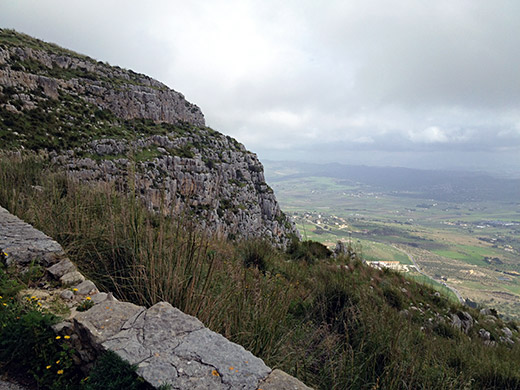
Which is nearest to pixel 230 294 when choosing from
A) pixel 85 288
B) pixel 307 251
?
pixel 85 288

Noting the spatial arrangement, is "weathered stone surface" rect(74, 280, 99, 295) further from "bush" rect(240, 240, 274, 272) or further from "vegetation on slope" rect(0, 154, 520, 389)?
"bush" rect(240, 240, 274, 272)

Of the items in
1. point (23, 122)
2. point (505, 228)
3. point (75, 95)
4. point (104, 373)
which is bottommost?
point (505, 228)

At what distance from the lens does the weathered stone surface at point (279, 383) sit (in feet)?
5.27

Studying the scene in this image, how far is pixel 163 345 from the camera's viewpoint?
1837 mm

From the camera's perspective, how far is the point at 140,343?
1.83 m

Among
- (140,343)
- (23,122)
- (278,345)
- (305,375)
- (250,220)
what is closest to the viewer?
(140,343)

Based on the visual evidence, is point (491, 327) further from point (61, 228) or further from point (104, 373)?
point (61, 228)

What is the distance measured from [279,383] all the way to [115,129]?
37659mm

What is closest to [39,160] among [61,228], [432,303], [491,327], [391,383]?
[61,228]

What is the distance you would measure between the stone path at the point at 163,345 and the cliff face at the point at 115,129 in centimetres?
1245

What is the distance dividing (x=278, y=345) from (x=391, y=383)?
1.11 meters

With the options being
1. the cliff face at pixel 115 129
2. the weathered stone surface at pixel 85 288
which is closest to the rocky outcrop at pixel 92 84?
the cliff face at pixel 115 129

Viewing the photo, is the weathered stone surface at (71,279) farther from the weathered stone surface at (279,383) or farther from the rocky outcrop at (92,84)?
the rocky outcrop at (92,84)

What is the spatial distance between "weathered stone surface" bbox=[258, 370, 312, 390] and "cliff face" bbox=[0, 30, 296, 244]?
13005 mm
